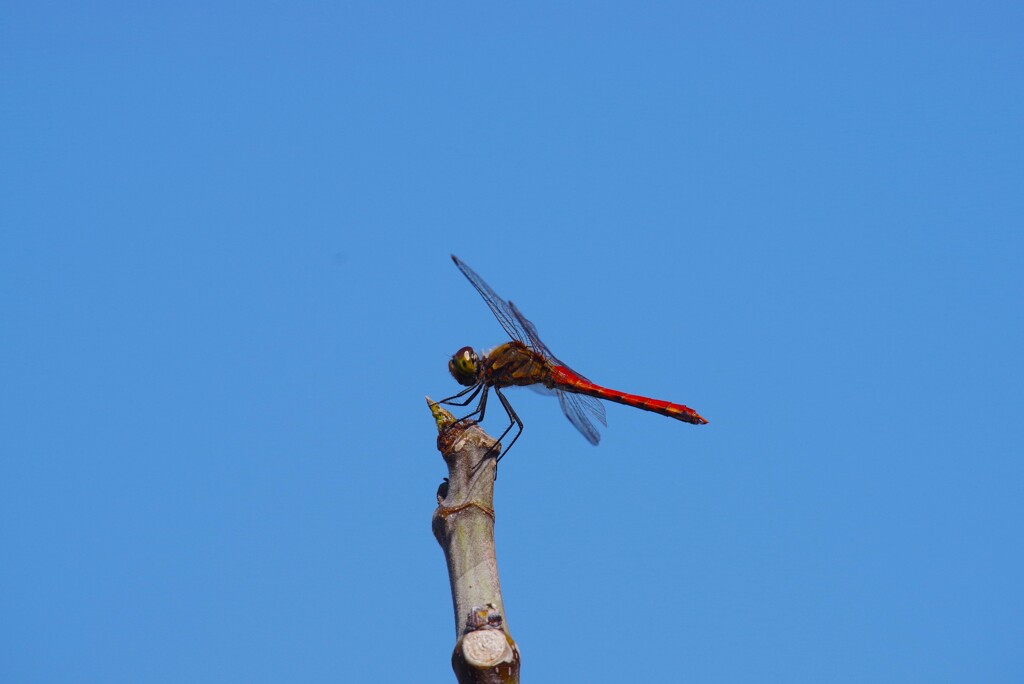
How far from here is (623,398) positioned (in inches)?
305

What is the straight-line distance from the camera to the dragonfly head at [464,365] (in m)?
6.67

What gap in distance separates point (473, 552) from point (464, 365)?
3.72m

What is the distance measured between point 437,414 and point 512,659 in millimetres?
1330

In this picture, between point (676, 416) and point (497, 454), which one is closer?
point (497, 454)

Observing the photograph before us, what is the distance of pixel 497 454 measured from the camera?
11.2ft

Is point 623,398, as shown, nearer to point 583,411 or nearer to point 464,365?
point 583,411

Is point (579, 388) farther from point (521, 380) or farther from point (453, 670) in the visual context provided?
point (453, 670)

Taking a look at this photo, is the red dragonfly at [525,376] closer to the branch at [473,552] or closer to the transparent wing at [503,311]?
the transparent wing at [503,311]

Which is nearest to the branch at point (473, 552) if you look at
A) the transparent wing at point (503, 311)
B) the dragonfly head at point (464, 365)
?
the dragonfly head at point (464, 365)

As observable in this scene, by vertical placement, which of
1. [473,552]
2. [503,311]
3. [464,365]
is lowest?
[473,552]

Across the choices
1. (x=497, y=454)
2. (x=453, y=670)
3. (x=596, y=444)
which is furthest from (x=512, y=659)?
(x=596, y=444)

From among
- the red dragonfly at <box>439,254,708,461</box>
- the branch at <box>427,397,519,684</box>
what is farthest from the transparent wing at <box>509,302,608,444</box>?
the branch at <box>427,397,519,684</box>

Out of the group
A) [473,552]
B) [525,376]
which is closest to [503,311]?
[525,376]

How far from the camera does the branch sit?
2652mm
